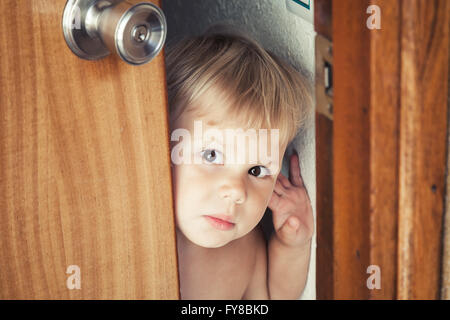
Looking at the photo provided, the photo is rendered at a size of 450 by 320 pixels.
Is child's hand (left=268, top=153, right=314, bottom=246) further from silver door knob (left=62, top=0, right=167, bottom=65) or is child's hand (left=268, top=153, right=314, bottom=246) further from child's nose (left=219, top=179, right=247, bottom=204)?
silver door knob (left=62, top=0, right=167, bottom=65)

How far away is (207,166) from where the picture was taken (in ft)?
1.98

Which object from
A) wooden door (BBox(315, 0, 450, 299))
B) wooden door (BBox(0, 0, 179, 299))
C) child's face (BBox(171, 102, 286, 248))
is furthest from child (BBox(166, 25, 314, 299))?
wooden door (BBox(315, 0, 450, 299))

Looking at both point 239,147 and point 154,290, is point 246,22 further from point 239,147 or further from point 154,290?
point 154,290

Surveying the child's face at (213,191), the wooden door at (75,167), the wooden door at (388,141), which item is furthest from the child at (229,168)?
the wooden door at (388,141)

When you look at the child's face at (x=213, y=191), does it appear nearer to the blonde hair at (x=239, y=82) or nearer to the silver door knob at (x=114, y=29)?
the blonde hair at (x=239, y=82)

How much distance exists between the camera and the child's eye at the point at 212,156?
61 centimetres

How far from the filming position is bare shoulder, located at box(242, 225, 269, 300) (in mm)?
756

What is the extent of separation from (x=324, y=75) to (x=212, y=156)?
0.85ft

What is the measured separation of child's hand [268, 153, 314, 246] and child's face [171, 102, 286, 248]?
7cm

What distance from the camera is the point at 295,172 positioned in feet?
2.30

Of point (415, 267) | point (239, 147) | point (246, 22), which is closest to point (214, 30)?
point (246, 22)

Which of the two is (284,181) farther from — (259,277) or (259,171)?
(259,277)

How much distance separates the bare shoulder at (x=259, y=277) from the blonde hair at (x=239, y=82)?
19cm
